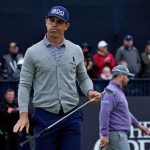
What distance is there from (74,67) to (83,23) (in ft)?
35.0

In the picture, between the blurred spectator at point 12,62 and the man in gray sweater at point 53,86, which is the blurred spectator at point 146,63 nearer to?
the blurred spectator at point 12,62

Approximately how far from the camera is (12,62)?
16.0 m

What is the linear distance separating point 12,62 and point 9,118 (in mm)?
1750

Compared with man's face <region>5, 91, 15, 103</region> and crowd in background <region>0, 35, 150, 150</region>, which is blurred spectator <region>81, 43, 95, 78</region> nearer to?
crowd in background <region>0, 35, 150, 150</region>

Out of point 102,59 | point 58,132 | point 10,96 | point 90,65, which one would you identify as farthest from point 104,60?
point 58,132

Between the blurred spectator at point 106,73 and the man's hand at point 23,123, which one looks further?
the blurred spectator at point 106,73

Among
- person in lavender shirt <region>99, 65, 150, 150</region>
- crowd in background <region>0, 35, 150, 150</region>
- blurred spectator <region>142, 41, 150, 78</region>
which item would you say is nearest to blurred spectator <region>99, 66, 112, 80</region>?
crowd in background <region>0, 35, 150, 150</region>

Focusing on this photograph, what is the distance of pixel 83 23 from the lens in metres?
18.0

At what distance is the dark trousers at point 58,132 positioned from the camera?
24.0 ft

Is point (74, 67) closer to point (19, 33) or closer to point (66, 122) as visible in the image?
point (66, 122)

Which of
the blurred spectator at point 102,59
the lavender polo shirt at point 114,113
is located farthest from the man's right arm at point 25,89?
the blurred spectator at point 102,59

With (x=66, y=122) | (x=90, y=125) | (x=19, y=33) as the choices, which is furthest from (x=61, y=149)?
(x=19, y=33)

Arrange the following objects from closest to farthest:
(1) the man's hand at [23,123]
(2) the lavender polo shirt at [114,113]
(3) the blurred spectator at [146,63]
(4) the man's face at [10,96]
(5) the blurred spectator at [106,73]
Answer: (1) the man's hand at [23,123] < (2) the lavender polo shirt at [114,113] < (4) the man's face at [10,96] < (5) the blurred spectator at [106,73] < (3) the blurred spectator at [146,63]

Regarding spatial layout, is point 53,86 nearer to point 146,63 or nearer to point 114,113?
point 114,113
